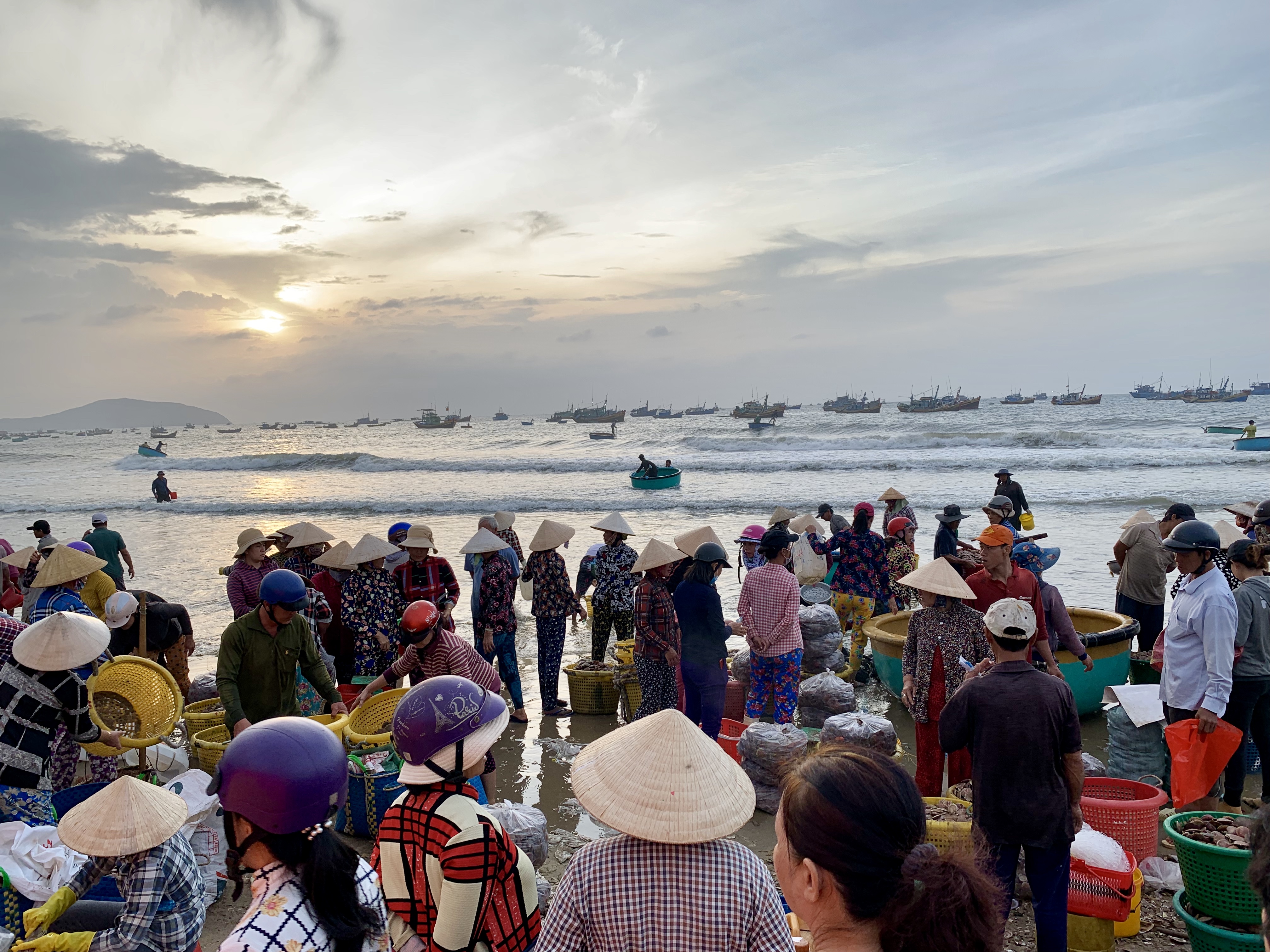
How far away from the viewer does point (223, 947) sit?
1.72 metres

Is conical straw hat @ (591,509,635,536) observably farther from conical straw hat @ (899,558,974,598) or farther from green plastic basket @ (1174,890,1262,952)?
green plastic basket @ (1174,890,1262,952)

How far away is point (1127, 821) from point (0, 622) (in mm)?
6196

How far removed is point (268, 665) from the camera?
4746mm

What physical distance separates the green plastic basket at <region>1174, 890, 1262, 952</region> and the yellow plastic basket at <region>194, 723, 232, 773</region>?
17.1 ft

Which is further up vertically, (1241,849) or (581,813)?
(1241,849)

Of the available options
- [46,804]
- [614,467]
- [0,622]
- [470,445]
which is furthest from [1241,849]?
[470,445]

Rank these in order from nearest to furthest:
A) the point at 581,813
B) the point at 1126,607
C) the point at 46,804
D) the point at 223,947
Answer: the point at 223,947
the point at 46,804
the point at 581,813
the point at 1126,607

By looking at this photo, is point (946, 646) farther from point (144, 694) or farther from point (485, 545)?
point (144, 694)

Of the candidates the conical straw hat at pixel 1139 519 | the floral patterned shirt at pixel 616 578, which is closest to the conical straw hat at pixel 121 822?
the floral patterned shirt at pixel 616 578

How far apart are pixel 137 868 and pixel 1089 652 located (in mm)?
6358

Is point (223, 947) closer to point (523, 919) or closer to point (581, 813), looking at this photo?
point (523, 919)

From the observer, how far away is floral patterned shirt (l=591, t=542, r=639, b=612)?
7.50 m

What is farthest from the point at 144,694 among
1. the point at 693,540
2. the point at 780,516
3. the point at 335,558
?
the point at 780,516

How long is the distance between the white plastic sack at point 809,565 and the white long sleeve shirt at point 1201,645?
441 cm
